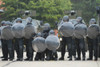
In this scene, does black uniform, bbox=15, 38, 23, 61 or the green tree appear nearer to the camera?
black uniform, bbox=15, 38, 23, 61

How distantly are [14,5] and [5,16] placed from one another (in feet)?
5.61

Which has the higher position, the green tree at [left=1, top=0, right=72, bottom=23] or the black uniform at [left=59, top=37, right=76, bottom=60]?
the green tree at [left=1, top=0, right=72, bottom=23]

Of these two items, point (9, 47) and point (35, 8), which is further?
point (35, 8)

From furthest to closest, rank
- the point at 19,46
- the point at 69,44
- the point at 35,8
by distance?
the point at 35,8 < the point at 19,46 < the point at 69,44

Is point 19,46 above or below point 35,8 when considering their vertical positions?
below

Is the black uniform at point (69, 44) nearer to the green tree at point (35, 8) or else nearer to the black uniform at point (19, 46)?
the black uniform at point (19, 46)

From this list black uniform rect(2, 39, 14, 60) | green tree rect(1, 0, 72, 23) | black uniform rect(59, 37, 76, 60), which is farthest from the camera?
green tree rect(1, 0, 72, 23)

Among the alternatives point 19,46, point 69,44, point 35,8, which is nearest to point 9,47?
point 19,46

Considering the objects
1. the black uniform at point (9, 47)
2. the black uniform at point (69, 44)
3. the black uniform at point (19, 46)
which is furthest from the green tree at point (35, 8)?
the black uniform at point (69, 44)

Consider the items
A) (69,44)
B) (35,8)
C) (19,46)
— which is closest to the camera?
(69,44)

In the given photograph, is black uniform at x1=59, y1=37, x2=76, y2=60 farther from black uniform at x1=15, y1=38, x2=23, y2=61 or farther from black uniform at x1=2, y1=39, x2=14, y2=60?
black uniform at x1=2, y1=39, x2=14, y2=60

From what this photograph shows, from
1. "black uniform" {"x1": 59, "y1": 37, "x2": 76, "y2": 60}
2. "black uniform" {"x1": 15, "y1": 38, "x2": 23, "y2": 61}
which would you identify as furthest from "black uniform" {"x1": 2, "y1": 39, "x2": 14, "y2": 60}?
"black uniform" {"x1": 59, "y1": 37, "x2": 76, "y2": 60}

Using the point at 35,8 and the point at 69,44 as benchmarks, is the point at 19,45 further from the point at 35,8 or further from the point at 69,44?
the point at 35,8

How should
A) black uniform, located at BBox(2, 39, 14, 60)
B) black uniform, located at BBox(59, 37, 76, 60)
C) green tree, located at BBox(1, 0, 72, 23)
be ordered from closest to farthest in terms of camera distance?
black uniform, located at BBox(59, 37, 76, 60)
black uniform, located at BBox(2, 39, 14, 60)
green tree, located at BBox(1, 0, 72, 23)
